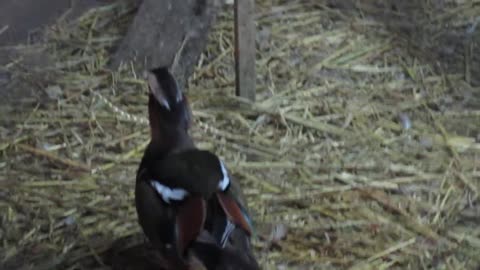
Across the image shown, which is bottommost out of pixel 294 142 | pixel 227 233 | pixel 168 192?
pixel 294 142

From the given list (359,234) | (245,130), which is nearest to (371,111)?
(245,130)

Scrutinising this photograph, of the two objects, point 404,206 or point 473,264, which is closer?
point 473,264

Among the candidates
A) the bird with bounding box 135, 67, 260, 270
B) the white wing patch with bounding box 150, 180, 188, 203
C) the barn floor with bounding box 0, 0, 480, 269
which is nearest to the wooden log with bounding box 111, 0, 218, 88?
the barn floor with bounding box 0, 0, 480, 269

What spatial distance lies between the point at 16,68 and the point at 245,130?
46.3 inches

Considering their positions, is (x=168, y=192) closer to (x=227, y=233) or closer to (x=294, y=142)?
(x=227, y=233)

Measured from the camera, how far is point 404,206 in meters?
3.68

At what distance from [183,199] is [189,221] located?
3.1 inches

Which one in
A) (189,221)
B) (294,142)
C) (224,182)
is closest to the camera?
(189,221)

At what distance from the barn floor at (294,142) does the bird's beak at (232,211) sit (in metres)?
0.52

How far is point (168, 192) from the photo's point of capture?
292 centimetres

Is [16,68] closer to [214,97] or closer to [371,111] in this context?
[214,97]

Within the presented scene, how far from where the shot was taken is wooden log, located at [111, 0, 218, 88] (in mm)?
4578

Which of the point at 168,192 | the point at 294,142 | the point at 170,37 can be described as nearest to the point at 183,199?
the point at 168,192

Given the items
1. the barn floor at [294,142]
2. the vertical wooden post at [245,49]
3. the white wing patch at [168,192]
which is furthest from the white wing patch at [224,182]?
the vertical wooden post at [245,49]
